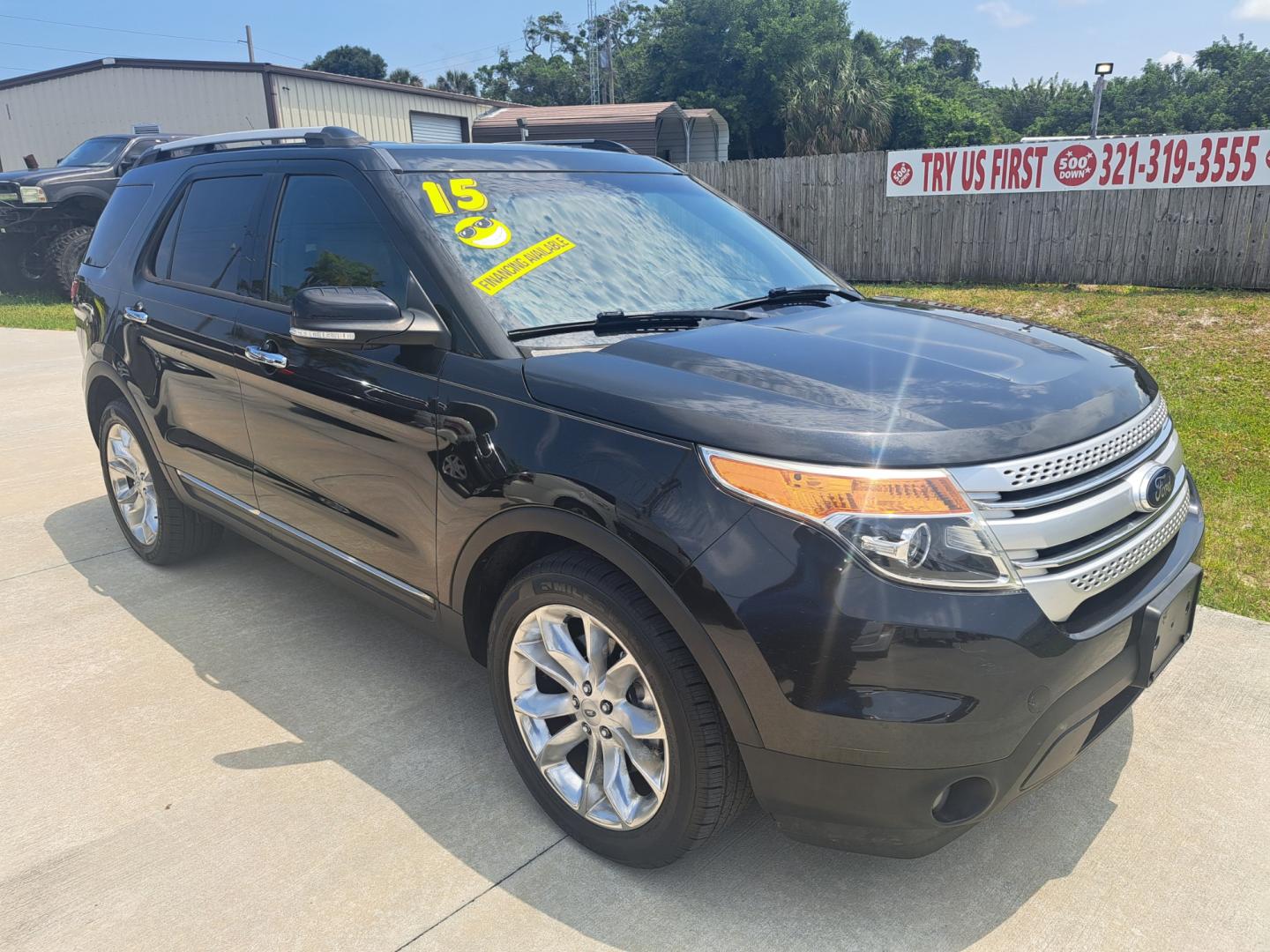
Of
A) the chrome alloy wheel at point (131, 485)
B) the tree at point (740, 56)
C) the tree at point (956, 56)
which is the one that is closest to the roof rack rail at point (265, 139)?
the chrome alloy wheel at point (131, 485)

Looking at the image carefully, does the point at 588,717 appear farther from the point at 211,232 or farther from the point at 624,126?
the point at 624,126

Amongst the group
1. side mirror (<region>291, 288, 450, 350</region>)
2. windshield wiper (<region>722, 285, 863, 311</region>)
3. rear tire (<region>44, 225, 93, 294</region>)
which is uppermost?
side mirror (<region>291, 288, 450, 350</region>)

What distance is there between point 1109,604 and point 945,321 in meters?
1.16

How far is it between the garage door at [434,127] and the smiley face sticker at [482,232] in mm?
27532

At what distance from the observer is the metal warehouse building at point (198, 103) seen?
83.3 ft

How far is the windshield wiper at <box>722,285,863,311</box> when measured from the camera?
320 centimetres

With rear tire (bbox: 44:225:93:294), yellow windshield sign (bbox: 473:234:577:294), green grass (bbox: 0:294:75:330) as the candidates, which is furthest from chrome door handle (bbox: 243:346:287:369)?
rear tire (bbox: 44:225:93:294)

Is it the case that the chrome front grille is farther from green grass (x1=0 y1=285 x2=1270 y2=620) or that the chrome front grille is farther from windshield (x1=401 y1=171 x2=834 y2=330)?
green grass (x1=0 y1=285 x2=1270 y2=620)

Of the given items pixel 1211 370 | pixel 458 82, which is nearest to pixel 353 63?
pixel 458 82

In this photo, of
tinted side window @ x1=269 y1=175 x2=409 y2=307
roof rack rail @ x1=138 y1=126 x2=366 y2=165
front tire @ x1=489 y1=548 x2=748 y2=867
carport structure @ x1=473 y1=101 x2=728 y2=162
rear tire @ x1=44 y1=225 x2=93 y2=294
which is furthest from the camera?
carport structure @ x1=473 y1=101 x2=728 y2=162

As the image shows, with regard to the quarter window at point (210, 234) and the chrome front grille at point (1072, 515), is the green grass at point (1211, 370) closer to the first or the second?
the chrome front grille at point (1072, 515)

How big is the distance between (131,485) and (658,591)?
3.66 metres

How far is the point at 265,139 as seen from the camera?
3809mm

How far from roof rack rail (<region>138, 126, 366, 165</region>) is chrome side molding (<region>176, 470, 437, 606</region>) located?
1.39 meters
